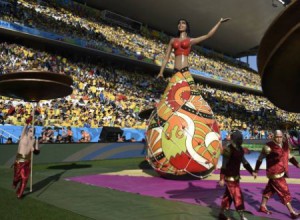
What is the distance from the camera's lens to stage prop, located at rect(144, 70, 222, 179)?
8375 mm

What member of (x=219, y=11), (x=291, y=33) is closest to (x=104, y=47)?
(x=219, y=11)

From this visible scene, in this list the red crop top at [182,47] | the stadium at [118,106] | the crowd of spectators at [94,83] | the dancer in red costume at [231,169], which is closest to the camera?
the dancer in red costume at [231,169]

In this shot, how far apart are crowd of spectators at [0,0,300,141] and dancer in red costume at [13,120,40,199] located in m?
6.95

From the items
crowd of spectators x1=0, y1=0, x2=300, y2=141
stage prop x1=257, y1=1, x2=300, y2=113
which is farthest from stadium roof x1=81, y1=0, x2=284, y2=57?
stage prop x1=257, y1=1, x2=300, y2=113

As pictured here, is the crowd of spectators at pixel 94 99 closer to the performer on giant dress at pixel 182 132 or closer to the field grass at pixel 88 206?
the field grass at pixel 88 206

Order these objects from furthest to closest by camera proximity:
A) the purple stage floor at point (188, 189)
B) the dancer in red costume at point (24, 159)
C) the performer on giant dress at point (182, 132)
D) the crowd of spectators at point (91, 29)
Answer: the crowd of spectators at point (91, 29) < the performer on giant dress at point (182, 132) < the dancer in red costume at point (24, 159) < the purple stage floor at point (188, 189)

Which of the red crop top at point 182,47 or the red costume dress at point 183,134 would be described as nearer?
the red costume dress at point 183,134

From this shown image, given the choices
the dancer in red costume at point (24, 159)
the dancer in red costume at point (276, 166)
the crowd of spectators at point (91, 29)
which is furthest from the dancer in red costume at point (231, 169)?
the crowd of spectators at point (91, 29)

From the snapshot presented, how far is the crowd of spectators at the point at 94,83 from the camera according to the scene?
62.7 ft

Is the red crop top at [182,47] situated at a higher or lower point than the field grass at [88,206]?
higher

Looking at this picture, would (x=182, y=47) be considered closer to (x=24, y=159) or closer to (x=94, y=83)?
(x=24, y=159)

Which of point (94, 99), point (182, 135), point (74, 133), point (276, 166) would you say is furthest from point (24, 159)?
point (94, 99)

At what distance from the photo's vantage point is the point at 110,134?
58.5 ft

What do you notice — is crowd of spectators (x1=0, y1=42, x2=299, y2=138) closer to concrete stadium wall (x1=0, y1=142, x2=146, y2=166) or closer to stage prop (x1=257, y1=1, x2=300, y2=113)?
concrete stadium wall (x1=0, y1=142, x2=146, y2=166)
